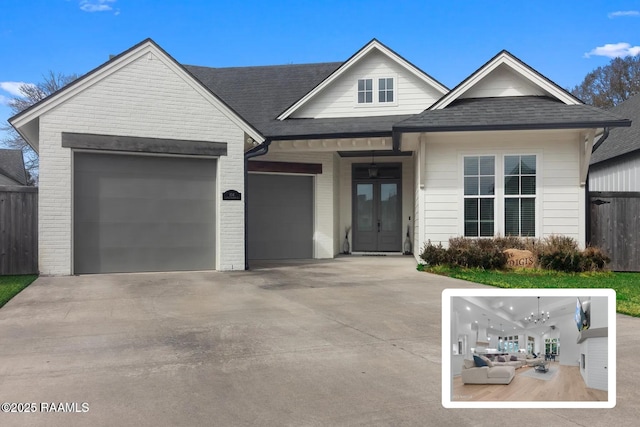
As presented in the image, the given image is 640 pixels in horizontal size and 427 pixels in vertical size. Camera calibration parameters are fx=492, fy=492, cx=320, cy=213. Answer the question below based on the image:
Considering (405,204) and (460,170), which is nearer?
(460,170)

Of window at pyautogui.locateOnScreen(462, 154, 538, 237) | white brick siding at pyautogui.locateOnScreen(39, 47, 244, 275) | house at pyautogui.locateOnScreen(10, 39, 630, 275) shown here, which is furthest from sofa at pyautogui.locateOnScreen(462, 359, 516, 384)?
window at pyautogui.locateOnScreen(462, 154, 538, 237)

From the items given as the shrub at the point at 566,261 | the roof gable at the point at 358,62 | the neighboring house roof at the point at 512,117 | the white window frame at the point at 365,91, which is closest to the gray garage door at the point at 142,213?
the roof gable at the point at 358,62

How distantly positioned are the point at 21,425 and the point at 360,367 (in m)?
2.71

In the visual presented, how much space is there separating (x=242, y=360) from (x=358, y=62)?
13199 millimetres

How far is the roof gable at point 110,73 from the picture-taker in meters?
10.8

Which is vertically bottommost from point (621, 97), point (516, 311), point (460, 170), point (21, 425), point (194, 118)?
point (21, 425)

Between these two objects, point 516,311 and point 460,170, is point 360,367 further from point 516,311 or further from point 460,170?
point 460,170

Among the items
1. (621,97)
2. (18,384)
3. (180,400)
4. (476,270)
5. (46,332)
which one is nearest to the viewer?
(180,400)

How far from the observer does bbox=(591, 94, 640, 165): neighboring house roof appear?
20359 mm

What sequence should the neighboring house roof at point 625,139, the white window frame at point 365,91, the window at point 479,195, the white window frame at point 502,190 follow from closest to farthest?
the white window frame at point 502,190 < the window at point 479,195 < the white window frame at point 365,91 < the neighboring house roof at point 625,139

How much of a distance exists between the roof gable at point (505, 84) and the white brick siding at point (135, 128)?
569cm

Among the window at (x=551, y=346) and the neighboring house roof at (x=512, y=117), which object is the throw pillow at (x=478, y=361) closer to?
the window at (x=551, y=346)

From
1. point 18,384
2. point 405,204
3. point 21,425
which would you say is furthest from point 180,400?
point 405,204

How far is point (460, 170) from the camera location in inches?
502
